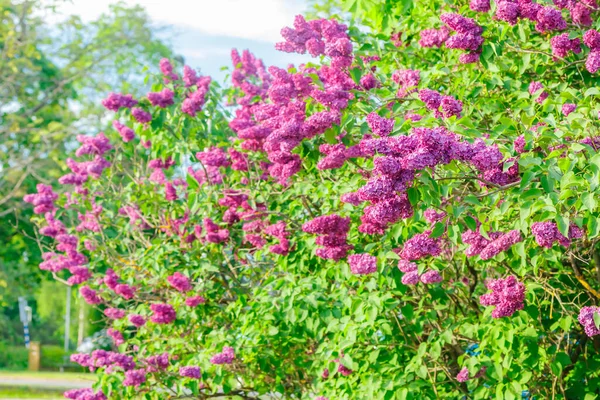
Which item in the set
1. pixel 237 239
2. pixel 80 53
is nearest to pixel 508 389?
pixel 237 239

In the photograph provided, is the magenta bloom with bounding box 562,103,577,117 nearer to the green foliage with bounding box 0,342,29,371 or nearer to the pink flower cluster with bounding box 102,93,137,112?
the pink flower cluster with bounding box 102,93,137,112

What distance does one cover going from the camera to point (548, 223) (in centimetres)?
308

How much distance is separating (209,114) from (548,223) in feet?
11.6

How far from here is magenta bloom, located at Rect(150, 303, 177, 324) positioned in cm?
570

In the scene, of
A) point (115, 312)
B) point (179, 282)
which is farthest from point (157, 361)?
point (115, 312)

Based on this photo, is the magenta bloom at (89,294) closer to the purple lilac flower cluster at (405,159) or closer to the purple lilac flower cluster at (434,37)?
the purple lilac flower cluster at (434,37)

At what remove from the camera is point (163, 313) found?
18.9 feet

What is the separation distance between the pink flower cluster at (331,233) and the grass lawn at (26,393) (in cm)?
1316

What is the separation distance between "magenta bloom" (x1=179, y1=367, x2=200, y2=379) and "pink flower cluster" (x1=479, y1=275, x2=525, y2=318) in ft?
6.75

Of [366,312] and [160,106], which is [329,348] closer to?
[366,312]

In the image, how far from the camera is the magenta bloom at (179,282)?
565cm

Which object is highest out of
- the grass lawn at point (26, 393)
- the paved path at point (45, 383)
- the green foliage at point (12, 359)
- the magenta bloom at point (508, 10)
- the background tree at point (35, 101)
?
the magenta bloom at point (508, 10)

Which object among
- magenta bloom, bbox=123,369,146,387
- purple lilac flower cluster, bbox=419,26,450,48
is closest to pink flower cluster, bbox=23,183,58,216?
magenta bloom, bbox=123,369,146,387

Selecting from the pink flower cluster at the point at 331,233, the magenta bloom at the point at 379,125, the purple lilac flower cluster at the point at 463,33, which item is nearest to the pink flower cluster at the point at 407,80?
the purple lilac flower cluster at the point at 463,33
